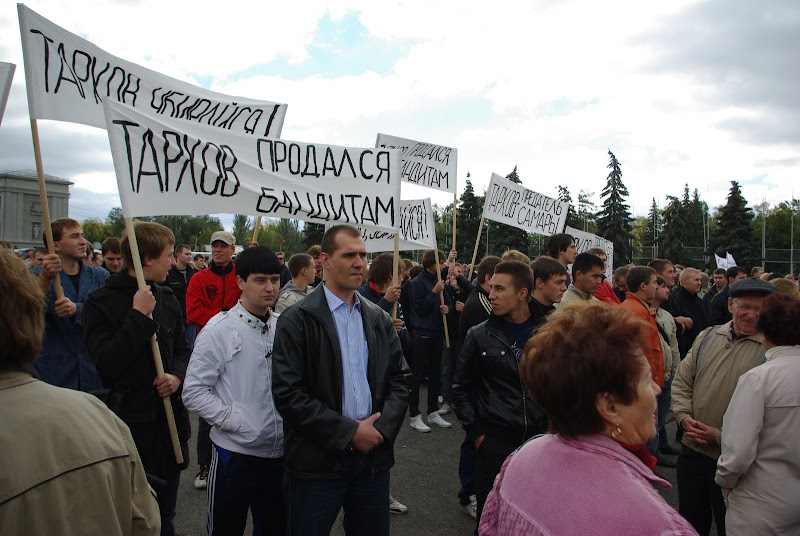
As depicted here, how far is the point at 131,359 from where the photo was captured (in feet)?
9.79

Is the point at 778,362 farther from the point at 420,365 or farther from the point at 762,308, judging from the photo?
the point at 420,365

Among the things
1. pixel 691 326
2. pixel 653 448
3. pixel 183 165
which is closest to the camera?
pixel 183 165

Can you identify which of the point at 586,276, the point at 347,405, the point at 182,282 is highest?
the point at 586,276

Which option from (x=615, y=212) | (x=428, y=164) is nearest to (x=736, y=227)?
(x=615, y=212)

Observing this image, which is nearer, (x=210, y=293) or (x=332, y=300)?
(x=332, y=300)

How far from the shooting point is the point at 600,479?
1.39 meters

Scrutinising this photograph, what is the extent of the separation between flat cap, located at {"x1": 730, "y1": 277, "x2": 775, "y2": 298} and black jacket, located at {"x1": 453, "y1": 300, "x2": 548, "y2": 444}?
4.03ft

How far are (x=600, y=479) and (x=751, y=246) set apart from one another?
5003 centimetres

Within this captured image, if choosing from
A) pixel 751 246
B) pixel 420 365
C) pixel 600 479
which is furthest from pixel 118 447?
pixel 751 246

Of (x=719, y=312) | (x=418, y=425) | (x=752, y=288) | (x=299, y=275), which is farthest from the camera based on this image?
(x=719, y=312)

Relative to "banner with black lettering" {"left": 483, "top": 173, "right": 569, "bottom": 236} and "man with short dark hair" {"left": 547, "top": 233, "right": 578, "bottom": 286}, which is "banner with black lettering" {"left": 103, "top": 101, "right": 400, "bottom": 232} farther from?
"banner with black lettering" {"left": 483, "top": 173, "right": 569, "bottom": 236}

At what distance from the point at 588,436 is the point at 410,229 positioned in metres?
5.55

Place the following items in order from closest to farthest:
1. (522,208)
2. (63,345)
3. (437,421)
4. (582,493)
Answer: (582,493)
(63,345)
(437,421)
(522,208)

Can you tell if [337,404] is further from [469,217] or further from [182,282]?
[469,217]
